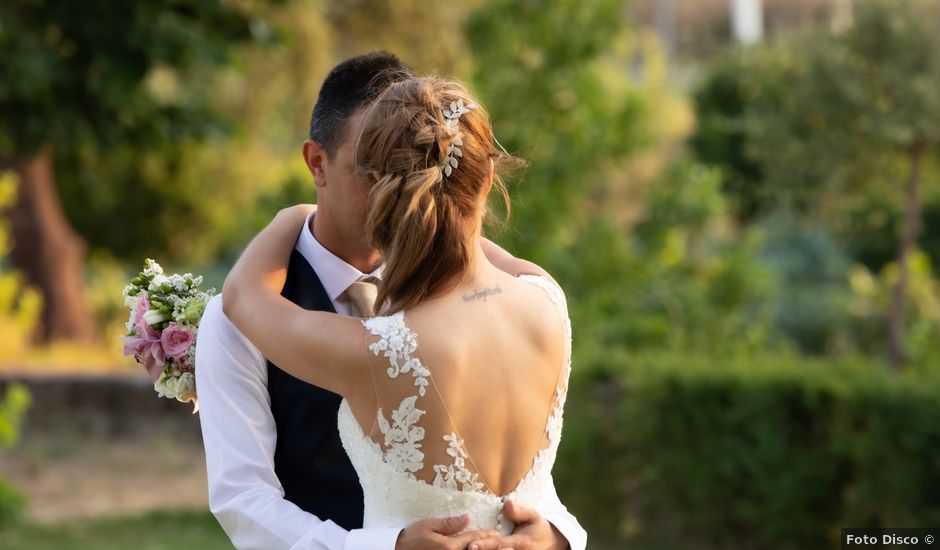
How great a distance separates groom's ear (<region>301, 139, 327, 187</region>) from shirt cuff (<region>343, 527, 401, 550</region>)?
2.24ft

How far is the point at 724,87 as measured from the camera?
1944cm

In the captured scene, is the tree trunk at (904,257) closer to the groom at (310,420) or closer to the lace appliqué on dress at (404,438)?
the groom at (310,420)

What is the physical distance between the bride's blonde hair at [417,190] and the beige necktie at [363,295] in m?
0.33

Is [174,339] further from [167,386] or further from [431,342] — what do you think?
[431,342]

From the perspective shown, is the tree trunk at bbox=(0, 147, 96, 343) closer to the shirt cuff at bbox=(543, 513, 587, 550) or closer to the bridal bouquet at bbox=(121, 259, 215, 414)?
the bridal bouquet at bbox=(121, 259, 215, 414)

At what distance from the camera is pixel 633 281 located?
9.83 m

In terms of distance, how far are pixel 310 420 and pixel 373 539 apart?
326 millimetres

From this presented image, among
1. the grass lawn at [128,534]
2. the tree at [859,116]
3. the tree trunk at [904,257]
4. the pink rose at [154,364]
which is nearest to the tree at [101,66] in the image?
the grass lawn at [128,534]

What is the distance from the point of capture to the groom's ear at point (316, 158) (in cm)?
250

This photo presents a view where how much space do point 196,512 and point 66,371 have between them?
3453mm

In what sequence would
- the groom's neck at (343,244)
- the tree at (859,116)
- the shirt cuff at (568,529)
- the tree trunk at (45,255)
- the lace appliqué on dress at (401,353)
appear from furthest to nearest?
the tree trunk at (45,255)
the tree at (859,116)
the groom's neck at (343,244)
the shirt cuff at (568,529)
the lace appliqué on dress at (401,353)

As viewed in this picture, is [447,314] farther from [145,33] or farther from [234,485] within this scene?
[145,33]

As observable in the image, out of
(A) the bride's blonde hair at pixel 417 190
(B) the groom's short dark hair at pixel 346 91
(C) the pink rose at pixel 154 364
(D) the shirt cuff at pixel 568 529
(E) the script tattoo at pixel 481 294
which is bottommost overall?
(D) the shirt cuff at pixel 568 529

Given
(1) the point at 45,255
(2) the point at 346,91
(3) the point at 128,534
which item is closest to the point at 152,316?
(2) the point at 346,91
